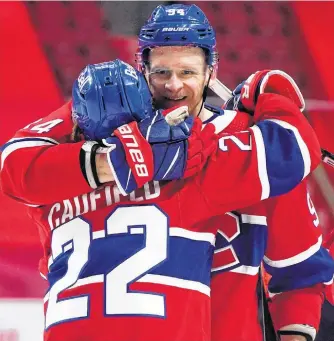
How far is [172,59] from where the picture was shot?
1.49 meters

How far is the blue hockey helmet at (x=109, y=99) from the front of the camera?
1.29 metres

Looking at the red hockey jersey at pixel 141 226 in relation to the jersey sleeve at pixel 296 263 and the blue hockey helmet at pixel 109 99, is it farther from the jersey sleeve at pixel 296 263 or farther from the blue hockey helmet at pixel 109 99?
the jersey sleeve at pixel 296 263

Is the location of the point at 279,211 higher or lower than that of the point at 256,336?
higher

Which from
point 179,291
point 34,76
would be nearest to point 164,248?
point 179,291

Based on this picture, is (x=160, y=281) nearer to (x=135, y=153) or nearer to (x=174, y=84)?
(x=135, y=153)

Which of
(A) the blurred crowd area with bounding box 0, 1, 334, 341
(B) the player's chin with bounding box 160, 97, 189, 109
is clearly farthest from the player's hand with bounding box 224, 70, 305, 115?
(A) the blurred crowd area with bounding box 0, 1, 334, 341

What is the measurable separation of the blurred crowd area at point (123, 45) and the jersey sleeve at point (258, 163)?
1.01 metres

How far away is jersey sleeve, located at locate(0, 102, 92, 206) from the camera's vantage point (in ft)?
4.21

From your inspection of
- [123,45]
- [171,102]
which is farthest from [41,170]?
[123,45]

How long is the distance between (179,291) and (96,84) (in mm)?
356

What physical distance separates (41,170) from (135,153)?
0.52 feet

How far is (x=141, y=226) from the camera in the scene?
4.30ft

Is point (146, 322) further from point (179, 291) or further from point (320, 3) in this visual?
point (320, 3)

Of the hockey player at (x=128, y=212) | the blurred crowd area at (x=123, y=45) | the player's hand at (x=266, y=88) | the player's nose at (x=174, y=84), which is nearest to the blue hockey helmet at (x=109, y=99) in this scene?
the hockey player at (x=128, y=212)
